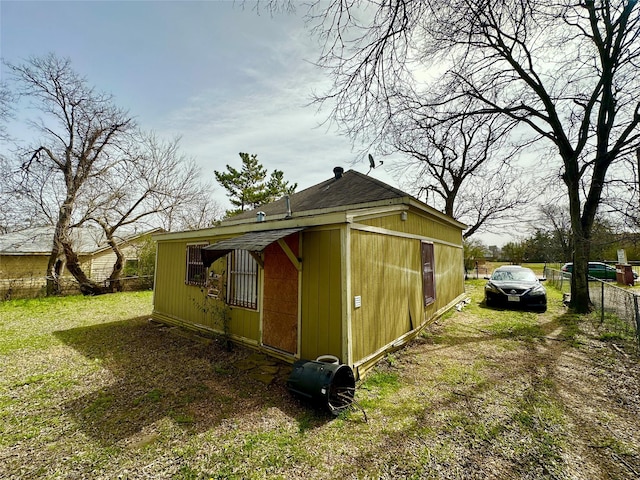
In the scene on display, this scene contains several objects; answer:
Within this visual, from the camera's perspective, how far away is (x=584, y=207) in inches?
344

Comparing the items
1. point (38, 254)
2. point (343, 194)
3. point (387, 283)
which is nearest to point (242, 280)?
point (387, 283)

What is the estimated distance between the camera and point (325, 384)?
337 cm

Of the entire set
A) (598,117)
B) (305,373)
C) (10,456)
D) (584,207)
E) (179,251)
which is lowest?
(10,456)

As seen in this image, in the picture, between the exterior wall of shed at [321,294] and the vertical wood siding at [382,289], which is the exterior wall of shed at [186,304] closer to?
the exterior wall of shed at [321,294]

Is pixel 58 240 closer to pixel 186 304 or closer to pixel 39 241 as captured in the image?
pixel 39 241

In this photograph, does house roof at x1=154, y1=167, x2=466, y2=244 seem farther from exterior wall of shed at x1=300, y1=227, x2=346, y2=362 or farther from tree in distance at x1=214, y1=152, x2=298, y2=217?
tree in distance at x1=214, y1=152, x2=298, y2=217

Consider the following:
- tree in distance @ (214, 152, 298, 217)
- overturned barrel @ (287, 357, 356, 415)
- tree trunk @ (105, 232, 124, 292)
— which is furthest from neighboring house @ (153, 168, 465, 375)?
tree in distance @ (214, 152, 298, 217)

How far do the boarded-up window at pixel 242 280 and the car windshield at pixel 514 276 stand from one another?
8841mm

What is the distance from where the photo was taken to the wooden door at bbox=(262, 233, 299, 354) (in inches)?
189

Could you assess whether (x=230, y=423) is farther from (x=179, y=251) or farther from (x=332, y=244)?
(x=179, y=251)

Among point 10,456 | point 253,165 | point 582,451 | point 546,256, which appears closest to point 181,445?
point 10,456

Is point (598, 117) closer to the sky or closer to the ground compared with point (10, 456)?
closer to the sky

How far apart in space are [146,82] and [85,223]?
1100 cm

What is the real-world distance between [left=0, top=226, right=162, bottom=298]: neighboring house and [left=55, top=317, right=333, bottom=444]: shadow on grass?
10811 millimetres
